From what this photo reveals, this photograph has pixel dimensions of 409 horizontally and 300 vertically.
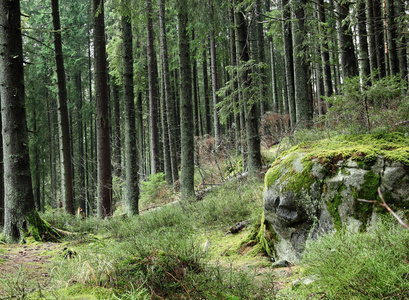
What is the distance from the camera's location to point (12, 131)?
6109 millimetres

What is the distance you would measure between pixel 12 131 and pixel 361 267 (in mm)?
6756

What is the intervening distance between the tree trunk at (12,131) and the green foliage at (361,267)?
6027 mm

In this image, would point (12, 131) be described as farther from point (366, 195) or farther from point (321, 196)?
point (366, 195)

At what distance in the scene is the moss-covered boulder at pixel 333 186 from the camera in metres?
3.15

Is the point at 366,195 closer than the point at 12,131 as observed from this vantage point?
Yes

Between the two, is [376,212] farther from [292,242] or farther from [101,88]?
[101,88]

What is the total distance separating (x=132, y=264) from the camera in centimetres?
269

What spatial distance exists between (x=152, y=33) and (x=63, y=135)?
7982mm

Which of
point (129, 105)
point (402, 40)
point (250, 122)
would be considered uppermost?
point (402, 40)

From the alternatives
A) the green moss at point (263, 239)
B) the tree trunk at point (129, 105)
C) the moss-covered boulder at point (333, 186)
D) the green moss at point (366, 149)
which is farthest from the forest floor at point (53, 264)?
the tree trunk at point (129, 105)

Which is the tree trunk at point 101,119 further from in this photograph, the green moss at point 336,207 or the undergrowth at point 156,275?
the green moss at point 336,207

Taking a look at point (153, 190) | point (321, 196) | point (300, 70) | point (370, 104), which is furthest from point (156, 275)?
point (153, 190)

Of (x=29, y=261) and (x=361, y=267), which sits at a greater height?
(x=361, y=267)

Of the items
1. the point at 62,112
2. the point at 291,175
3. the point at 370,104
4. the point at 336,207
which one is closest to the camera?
the point at 336,207
